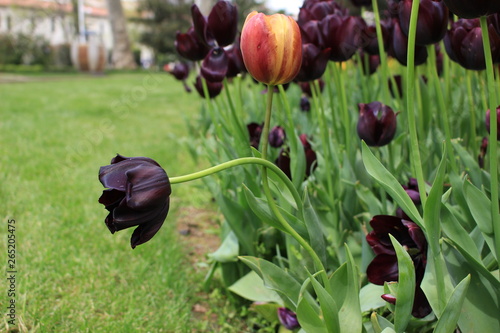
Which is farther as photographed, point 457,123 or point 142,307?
point 457,123

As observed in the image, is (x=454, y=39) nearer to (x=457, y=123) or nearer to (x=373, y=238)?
(x=373, y=238)

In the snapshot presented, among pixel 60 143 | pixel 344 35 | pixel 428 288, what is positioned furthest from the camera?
pixel 60 143

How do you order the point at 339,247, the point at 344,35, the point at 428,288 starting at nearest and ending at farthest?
1. the point at 428,288
2. the point at 344,35
3. the point at 339,247

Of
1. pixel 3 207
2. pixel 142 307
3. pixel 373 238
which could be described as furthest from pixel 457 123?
pixel 3 207

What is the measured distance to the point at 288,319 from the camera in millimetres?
1291

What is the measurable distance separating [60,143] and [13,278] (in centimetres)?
261

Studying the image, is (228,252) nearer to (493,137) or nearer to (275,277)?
(275,277)

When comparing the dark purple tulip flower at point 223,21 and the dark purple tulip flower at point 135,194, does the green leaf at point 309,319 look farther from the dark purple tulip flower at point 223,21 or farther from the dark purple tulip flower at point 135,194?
the dark purple tulip flower at point 223,21

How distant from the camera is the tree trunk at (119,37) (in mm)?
15906

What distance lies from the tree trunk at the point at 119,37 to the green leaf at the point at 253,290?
1594 centimetres

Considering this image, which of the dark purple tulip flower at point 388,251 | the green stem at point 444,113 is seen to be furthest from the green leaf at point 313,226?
the green stem at point 444,113

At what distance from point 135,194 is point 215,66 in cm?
78

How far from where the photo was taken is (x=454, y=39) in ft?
3.74

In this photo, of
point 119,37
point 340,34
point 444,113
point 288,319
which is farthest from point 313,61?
point 119,37
